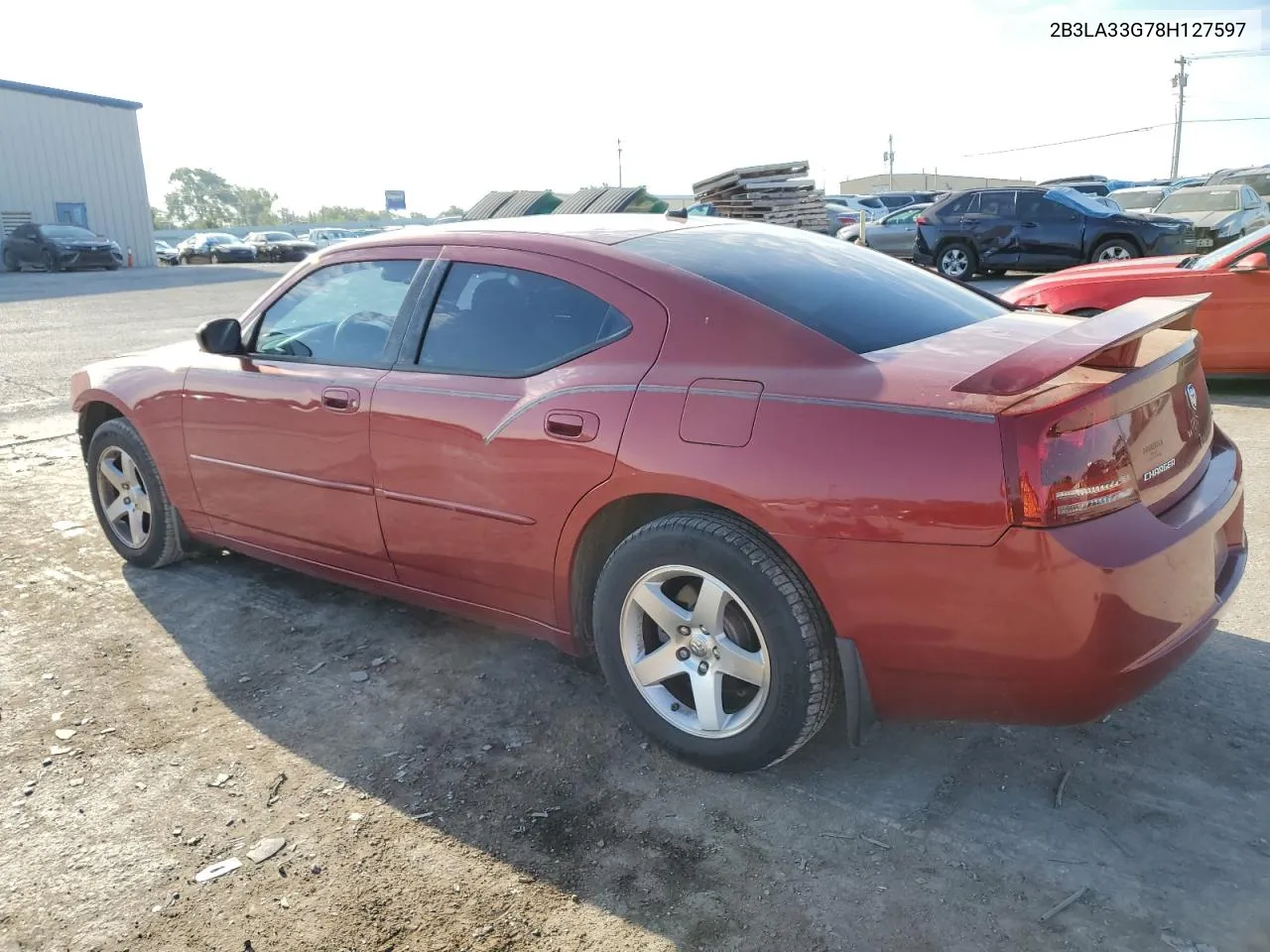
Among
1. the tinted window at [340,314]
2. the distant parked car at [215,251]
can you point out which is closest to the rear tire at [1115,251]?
the tinted window at [340,314]

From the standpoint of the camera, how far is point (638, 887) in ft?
7.95

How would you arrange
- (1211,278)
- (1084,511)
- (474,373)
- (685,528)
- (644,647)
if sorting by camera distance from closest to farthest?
(1084,511)
(685,528)
(644,647)
(474,373)
(1211,278)

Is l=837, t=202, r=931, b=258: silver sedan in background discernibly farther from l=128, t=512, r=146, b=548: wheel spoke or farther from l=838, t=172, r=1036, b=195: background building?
l=838, t=172, r=1036, b=195: background building

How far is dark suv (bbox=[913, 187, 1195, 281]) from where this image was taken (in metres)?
15.3

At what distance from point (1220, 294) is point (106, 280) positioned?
88.6 feet

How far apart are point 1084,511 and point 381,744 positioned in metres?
2.13

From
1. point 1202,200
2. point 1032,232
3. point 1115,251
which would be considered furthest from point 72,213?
point 1202,200

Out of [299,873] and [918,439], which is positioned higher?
[918,439]

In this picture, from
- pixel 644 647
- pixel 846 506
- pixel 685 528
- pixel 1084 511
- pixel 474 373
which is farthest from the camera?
pixel 474 373

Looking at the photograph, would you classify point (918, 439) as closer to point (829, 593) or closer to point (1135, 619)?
point (829, 593)

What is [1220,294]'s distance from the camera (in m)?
7.26

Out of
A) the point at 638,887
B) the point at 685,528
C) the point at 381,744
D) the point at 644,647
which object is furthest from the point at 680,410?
the point at 381,744

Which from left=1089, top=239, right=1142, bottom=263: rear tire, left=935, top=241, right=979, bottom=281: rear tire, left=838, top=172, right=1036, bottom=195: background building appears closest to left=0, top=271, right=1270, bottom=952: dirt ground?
left=1089, top=239, right=1142, bottom=263: rear tire

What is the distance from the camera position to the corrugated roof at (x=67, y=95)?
3238cm
